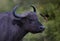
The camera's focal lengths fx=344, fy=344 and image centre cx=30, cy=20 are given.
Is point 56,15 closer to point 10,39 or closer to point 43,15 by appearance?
point 43,15

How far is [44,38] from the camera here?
40.8 feet

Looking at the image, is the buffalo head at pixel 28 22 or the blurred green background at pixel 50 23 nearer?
the buffalo head at pixel 28 22

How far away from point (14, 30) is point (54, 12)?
1.99 meters

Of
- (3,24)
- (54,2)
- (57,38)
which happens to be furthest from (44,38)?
(3,24)

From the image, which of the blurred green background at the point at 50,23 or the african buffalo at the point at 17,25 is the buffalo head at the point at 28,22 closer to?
the african buffalo at the point at 17,25

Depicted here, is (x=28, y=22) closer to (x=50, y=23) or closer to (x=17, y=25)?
(x=17, y=25)

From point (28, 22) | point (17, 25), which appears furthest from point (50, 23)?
point (17, 25)

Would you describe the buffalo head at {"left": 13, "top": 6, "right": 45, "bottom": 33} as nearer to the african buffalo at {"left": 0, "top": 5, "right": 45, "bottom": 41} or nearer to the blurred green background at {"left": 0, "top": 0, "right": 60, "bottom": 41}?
the african buffalo at {"left": 0, "top": 5, "right": 45, "bottom": 41}

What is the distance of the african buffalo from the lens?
35.7ft

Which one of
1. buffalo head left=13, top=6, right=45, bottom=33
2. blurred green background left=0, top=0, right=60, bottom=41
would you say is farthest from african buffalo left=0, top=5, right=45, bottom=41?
blurred green background left=0, top=0, right=60, bottom=41

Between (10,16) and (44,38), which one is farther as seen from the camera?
(44,38)

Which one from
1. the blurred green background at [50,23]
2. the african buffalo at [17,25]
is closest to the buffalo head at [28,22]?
the african buffalo at [17,25]

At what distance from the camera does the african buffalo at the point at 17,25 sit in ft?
35.7

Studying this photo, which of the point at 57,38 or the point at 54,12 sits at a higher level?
the point at 54,12
